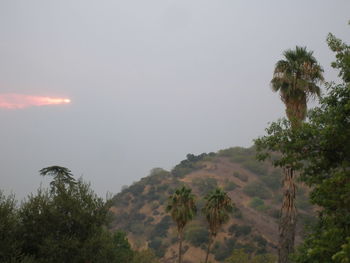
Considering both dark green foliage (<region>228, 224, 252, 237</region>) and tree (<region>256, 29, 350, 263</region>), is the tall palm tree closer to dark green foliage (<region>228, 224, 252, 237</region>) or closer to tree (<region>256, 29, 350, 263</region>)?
tree (<region>256, 29, 350, 263</region>)

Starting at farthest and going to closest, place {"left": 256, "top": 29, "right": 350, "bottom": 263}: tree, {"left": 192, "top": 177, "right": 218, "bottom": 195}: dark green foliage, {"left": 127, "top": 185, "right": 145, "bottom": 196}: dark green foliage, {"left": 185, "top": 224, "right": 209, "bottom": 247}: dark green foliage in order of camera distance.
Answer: {"left": 127, "top": 185, "right": 145, "bottom": 196}: dark green foliage, {"left": 192, "top": 177, "right": 218, "bottom": 195}: dark green foliage, {"left": 185, "top": 224, "right": 209, "bottom": 247}: dark green foliage, {"left": 256, "top": 29, "right": 350, "bottom": 263}: tree

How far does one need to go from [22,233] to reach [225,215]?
2040 centimetres

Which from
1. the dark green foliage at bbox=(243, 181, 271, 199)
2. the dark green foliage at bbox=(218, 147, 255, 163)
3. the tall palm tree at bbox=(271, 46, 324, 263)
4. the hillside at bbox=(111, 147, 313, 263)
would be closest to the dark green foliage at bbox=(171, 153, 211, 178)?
the hillside at bbox=(111, 147, 313, 263)

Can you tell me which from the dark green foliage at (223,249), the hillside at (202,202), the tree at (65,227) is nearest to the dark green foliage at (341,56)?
the tree at (65,227)

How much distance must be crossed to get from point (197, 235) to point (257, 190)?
4080 cm

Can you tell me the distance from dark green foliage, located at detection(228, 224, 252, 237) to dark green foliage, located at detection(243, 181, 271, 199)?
3053 cm

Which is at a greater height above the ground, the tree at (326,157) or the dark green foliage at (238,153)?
the dark green foliage at (238,153)

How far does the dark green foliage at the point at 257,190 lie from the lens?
114 m

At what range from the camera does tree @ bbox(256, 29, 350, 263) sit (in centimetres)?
1019

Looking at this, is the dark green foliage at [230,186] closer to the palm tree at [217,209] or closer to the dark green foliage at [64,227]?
the palm tree at [217,209]

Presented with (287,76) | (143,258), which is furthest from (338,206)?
(143,258)

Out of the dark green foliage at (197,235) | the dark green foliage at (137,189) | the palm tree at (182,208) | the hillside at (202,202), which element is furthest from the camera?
the dark green foliage at (137,189)

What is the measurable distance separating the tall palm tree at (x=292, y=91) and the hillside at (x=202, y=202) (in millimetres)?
51732

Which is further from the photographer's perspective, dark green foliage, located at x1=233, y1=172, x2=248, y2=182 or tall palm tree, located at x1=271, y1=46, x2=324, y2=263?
A: dark green foliage, located at x1=233, y1=172, x2=248, y2=182
